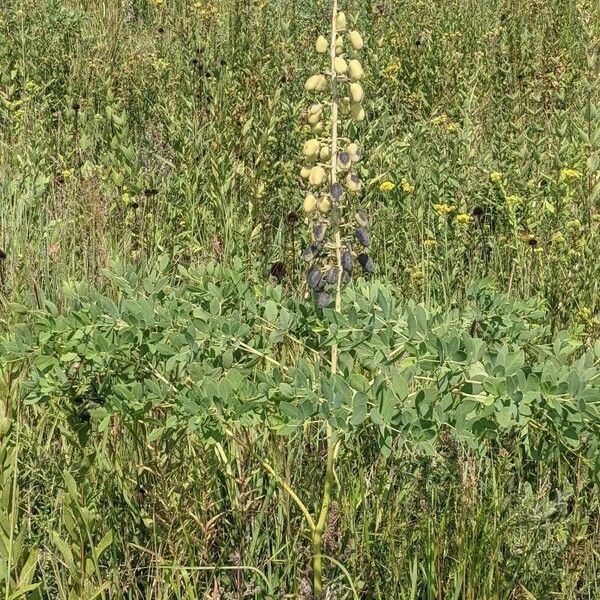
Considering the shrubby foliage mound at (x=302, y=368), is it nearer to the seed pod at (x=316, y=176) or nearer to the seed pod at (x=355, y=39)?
the seed pod at (x=316, y=176)

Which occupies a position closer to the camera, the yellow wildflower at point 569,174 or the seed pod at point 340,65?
the seed pod at point 340,65

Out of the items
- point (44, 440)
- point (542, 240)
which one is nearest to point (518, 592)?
point (44, 440)

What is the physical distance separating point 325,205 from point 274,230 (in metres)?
2.40

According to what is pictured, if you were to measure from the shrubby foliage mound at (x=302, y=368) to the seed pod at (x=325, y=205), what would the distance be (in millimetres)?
188

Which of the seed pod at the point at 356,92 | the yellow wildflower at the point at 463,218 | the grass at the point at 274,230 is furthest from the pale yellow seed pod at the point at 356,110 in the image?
the yellow wildflower at the point at 463,218

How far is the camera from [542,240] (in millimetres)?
3760

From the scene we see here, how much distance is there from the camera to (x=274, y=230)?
13.7 ft

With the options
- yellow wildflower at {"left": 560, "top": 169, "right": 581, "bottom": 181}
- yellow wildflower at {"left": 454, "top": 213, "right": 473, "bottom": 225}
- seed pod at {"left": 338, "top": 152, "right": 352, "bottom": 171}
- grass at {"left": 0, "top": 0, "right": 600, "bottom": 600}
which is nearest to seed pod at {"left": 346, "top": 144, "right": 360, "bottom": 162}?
seed pod at {"left": 338, "top": 152, "right": 352, "bottom": 171}

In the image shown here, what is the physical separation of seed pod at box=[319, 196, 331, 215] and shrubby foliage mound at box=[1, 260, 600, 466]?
0.19m

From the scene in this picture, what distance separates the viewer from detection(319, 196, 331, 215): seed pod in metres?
1.77

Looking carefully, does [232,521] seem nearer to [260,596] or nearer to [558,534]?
[260,596]

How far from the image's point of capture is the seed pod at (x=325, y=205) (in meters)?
1.77

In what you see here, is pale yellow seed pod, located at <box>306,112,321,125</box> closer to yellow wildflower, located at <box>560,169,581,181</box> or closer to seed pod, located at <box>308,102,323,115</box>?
seed pod, located at <box>308,102,323,115</box>

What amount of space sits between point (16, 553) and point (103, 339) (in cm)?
42
